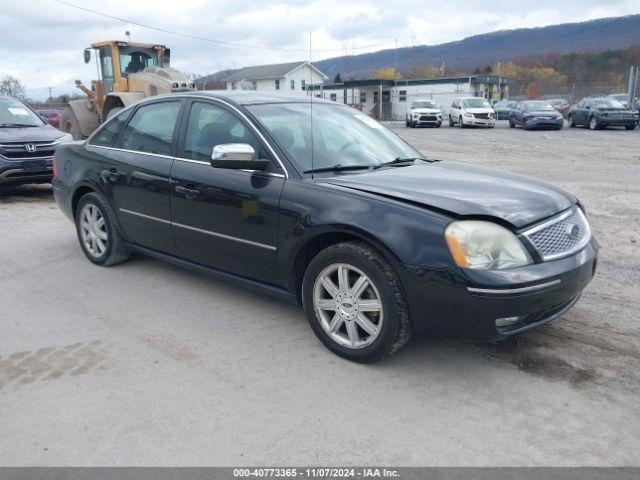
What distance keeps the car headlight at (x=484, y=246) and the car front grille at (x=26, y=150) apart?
8.07 meters

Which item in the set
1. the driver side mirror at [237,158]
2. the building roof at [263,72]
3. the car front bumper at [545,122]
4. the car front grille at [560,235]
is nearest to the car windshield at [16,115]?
the driver side mirror at [237,158]

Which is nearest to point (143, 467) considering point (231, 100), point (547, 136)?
point (231, 100)

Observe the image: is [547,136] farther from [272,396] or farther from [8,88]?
[8,88]

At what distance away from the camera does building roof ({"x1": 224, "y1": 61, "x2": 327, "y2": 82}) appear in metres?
66.9

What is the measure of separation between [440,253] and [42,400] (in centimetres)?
239

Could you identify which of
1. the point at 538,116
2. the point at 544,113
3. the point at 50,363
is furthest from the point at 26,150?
the point at 544,113

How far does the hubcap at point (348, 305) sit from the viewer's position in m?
3.51

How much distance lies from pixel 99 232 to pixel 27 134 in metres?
4.88

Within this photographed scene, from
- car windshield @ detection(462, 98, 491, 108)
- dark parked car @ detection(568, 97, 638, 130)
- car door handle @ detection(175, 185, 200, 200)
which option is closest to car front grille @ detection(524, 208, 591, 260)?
car door handle @ detection(175, 185, 200, 200)

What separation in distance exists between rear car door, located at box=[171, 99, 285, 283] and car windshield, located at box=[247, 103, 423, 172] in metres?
0.18

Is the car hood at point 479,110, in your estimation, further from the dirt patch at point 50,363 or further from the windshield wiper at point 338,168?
the dirt patch at point 50,363

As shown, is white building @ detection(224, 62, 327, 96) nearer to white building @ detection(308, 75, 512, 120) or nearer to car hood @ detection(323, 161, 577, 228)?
white building @ detection(308, 75, 512, 120)

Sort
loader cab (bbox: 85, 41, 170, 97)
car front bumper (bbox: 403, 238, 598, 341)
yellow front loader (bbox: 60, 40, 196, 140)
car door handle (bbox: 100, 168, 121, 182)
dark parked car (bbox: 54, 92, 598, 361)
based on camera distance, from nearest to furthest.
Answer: car front bumper (bbox: 403, 238, 598, 341)
dark parked car (bbox: 54, 92, 598, 361)
car door handle (bbox: 100, 168, 121, 182)
yellow front loader (bbox: 60, 40, 196, 140)
loader cab (bbox: 85, 41, 170, 97)

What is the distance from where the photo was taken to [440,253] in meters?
3.19
